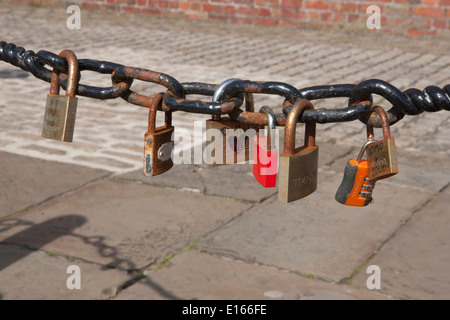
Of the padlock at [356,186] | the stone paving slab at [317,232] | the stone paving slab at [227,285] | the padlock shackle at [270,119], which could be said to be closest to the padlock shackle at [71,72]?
the padlock shackle at [270,119]

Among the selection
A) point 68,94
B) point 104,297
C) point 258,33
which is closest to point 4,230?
point 104,297

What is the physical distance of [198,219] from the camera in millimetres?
4426

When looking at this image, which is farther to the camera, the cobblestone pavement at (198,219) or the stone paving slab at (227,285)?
the cobblestone pavement at (198,219)

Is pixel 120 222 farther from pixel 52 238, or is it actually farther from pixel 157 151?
pixel 157 151

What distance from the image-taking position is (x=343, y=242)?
4105 millimetres

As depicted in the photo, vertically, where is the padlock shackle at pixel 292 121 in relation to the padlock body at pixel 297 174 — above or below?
above

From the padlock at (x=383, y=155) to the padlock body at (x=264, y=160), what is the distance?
0.74ft

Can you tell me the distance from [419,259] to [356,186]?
8.30 ft

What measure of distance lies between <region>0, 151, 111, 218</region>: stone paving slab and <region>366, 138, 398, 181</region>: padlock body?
3497 mm

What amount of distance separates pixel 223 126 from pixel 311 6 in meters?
10.8

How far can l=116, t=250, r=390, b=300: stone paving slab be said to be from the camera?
3.48 meters

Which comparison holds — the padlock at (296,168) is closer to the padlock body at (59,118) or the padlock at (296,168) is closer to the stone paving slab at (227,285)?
the padlock body at (59,118)

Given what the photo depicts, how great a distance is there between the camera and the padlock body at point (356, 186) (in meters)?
1.54
